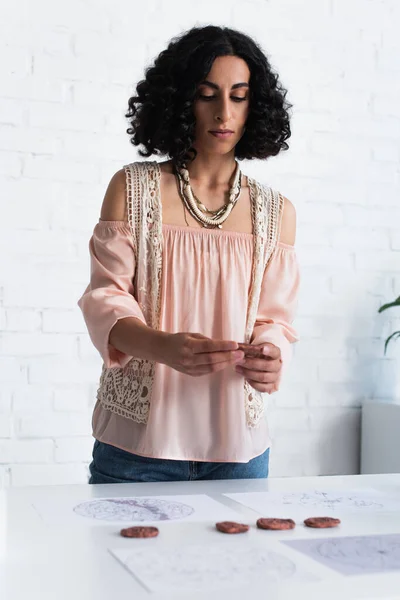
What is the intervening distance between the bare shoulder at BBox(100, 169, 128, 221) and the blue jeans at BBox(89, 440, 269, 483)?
331mm

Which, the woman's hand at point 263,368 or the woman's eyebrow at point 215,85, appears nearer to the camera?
the woman's hand at point 263,368

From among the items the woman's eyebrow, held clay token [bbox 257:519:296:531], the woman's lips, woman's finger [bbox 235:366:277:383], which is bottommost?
held clay token [bbox 257:519:296:531]

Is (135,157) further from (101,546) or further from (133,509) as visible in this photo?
(101,546)

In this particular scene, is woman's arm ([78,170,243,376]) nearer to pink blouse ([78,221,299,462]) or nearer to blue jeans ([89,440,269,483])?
pink blouse ([78,221,299,462])

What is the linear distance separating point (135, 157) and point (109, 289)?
109 cm

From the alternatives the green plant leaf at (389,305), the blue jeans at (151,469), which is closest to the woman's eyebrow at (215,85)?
the blue jeans at (151,469)

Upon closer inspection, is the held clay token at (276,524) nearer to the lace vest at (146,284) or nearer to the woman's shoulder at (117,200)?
the lace vest at (146,284)

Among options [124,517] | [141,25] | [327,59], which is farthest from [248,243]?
[327,59]

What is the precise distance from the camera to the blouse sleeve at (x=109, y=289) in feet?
A: 4.00

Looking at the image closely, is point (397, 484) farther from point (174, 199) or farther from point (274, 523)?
point (174, 199)

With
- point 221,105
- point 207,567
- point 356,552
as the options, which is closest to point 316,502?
point 356,552

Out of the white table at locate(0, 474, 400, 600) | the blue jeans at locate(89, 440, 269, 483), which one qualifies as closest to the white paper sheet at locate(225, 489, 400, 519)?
the white table at locate(0, 474, 400, 600)

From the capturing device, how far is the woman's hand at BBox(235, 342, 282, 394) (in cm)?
118

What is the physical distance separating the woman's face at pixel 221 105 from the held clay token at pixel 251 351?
338 mm
